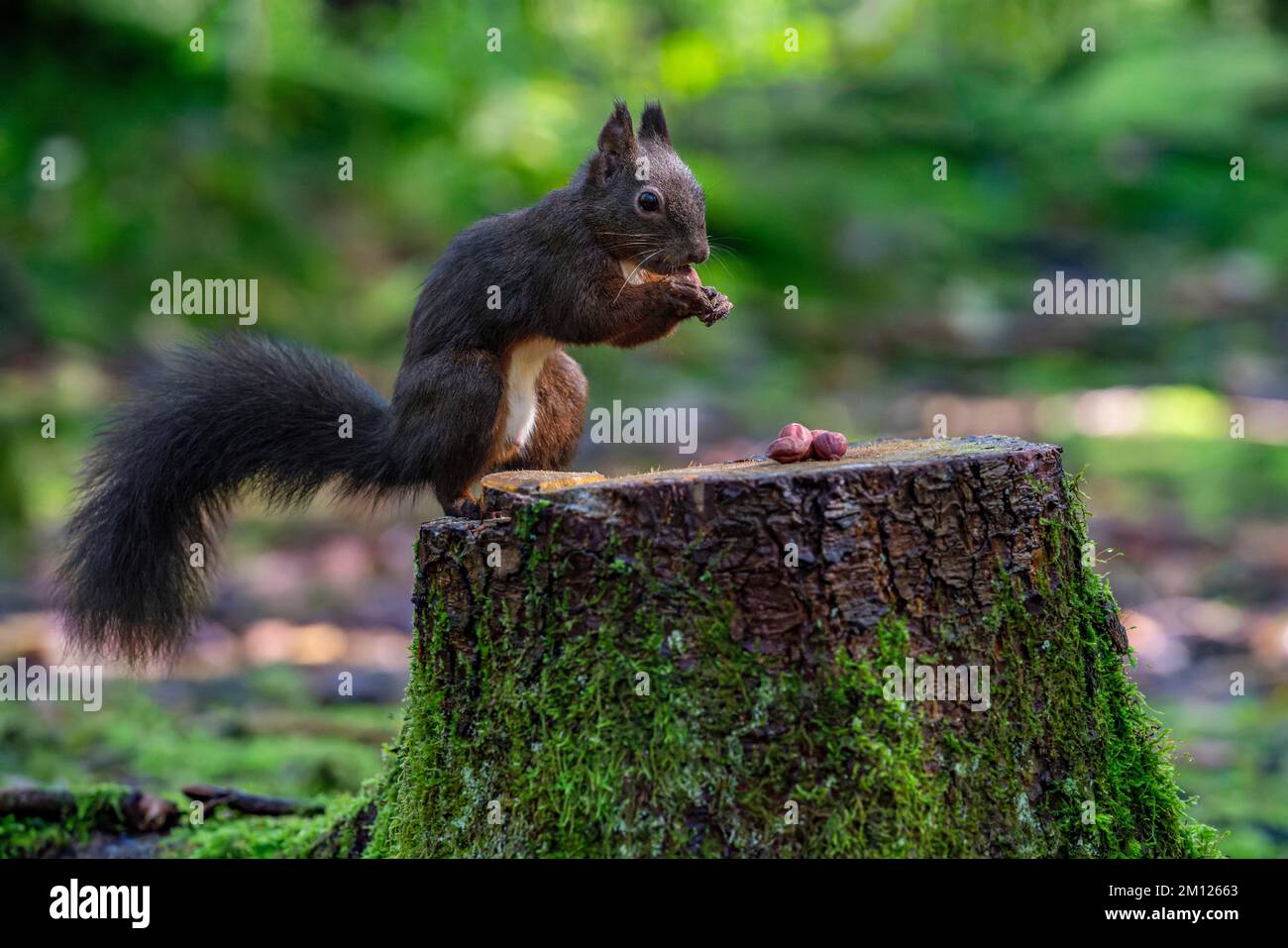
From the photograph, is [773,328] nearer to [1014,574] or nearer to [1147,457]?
[1147,457]

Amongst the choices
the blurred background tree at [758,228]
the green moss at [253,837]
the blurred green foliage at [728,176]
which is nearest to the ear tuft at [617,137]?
the green moss at [253,837]

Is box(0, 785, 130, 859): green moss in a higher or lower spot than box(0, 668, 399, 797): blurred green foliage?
lower

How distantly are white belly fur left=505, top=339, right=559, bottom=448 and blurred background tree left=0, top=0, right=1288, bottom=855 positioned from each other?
2.60m

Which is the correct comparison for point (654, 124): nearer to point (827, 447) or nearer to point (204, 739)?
point (827, 447)

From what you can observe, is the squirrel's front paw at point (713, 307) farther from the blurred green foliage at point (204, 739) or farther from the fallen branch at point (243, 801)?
the blurred green foliage at point (204, 739)

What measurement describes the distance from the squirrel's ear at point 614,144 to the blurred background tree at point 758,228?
3050 mm

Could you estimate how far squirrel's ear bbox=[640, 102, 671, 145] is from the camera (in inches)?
140

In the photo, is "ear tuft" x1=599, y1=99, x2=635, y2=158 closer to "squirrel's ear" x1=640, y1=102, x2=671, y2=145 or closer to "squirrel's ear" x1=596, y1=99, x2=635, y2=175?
Answer: "squirrel's ear" x1=596, y1=99, x2=635, y2=175

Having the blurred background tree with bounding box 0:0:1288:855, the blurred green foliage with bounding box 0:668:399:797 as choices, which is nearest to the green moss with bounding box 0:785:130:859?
the blurred green foliage with bounding box 0:668:399:797

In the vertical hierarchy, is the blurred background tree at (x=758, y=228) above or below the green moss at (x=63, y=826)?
above

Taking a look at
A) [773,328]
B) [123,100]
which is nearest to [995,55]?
[773,328]

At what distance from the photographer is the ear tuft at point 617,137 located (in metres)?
3.41

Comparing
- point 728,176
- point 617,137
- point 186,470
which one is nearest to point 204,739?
point 186,470

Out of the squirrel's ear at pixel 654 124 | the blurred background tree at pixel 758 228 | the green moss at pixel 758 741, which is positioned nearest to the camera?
the green moss at pixel 758 741
